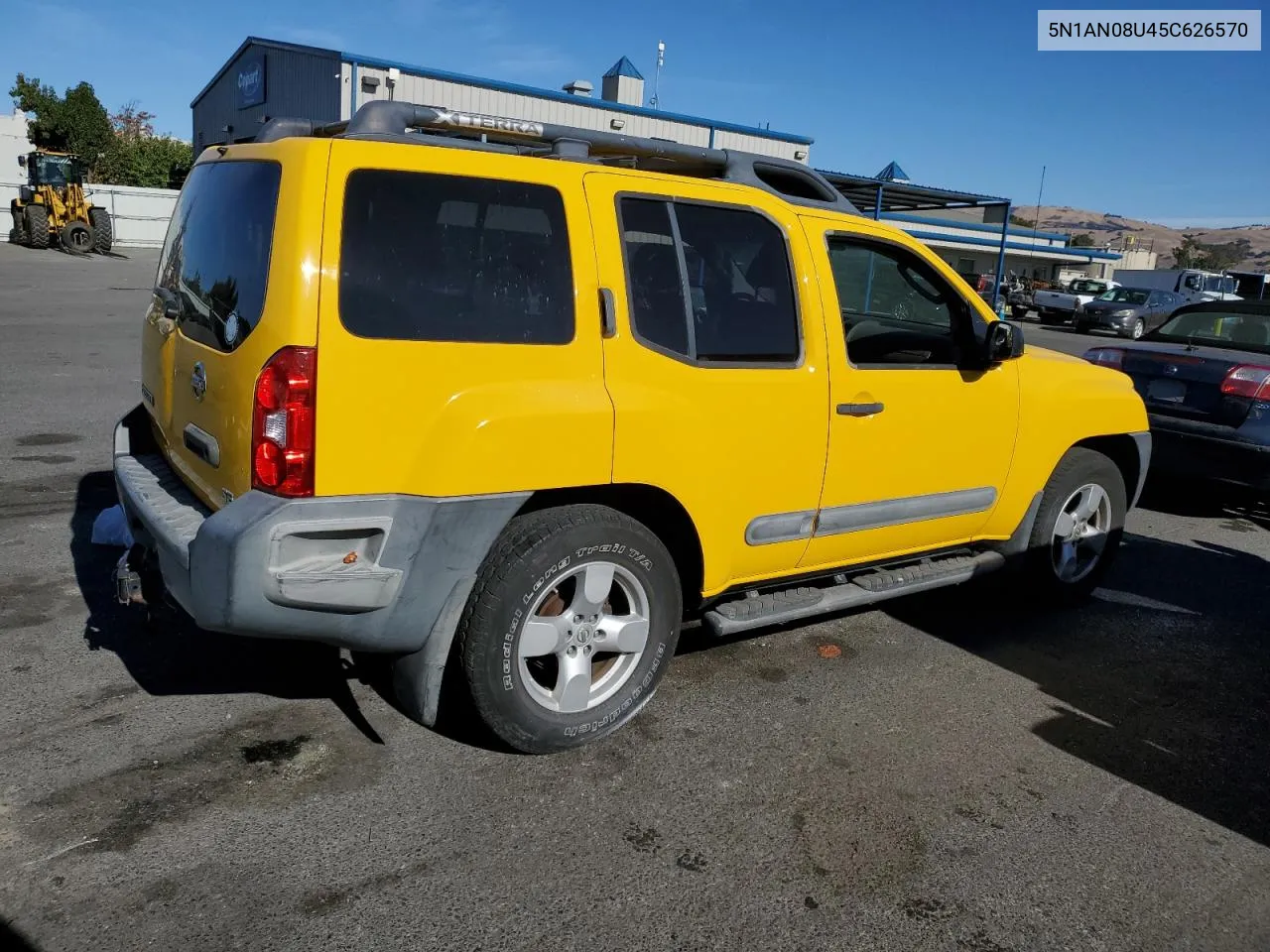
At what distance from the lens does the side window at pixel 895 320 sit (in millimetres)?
4207

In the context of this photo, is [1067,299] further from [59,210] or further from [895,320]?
[895,320]

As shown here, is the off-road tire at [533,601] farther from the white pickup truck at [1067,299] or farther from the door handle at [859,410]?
the white pickup truck at [1067,299]

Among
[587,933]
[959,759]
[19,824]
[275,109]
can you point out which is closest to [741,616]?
[959,759]

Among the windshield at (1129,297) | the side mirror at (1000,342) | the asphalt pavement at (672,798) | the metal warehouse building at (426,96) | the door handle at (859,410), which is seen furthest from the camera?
the windshield at (1129,297)

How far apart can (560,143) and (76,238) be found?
29682mm

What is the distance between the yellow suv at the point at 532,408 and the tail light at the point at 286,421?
0.01 metres

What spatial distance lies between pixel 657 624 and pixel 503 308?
1.24m

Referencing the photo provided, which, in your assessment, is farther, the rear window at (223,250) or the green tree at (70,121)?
the green tree at (70,121)

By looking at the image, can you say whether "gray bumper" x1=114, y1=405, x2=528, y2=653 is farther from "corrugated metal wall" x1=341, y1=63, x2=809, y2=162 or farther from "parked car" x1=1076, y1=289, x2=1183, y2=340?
"parked car" x1=1076, y1=289, x2=1183, y2=340

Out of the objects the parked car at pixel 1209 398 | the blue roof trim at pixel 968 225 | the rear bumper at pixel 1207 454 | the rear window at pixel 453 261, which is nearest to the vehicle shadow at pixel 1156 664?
the rear bumper at pixel 1207 454

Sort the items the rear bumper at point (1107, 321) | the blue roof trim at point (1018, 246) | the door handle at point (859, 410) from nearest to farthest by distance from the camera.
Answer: the door handle at point (859, 410), the rear bumper at point (1107, 321), the blue roof trim at point (1018, 246)

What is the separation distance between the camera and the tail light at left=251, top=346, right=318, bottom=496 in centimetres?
282

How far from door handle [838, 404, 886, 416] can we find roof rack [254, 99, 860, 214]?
850mm

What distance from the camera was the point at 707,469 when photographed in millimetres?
3555
